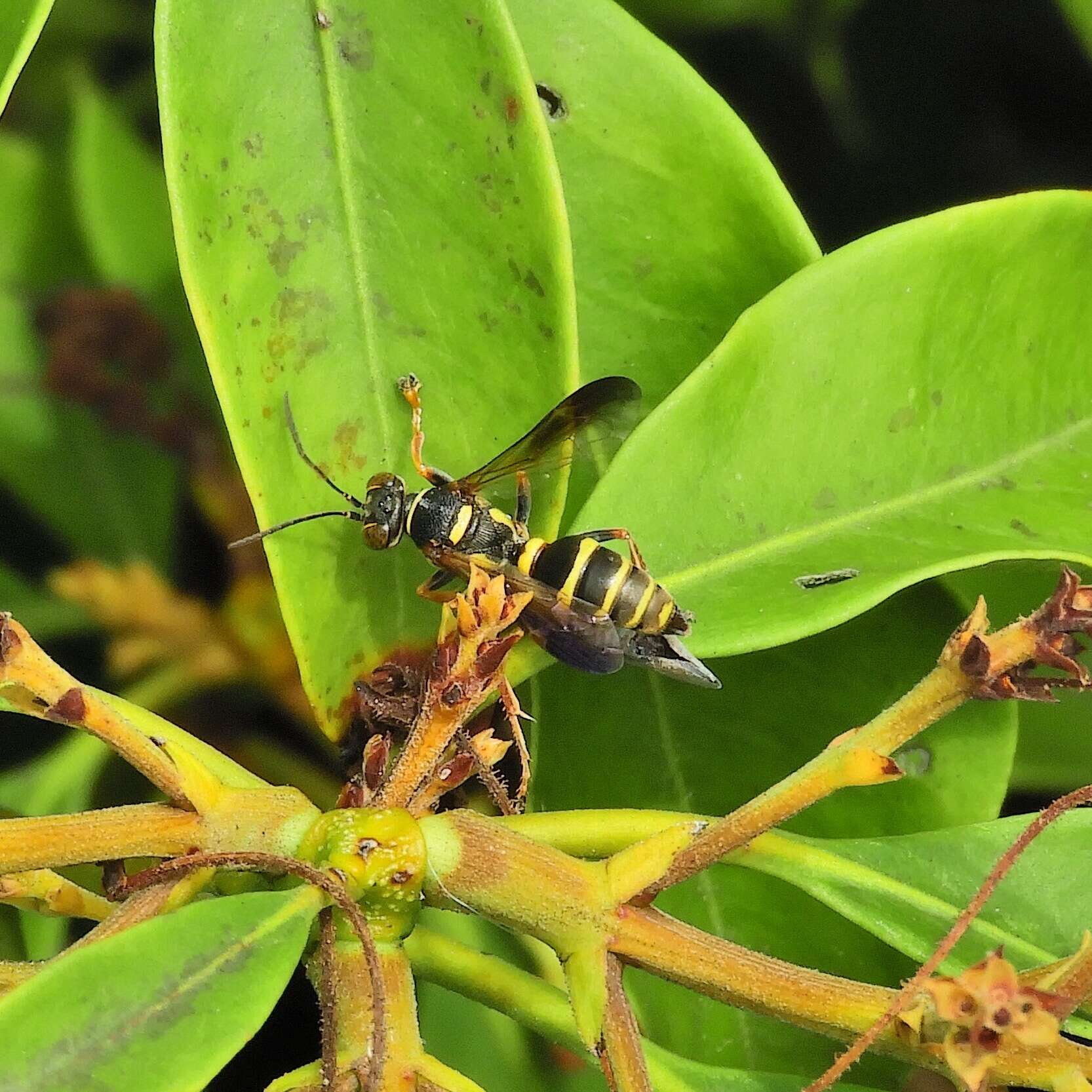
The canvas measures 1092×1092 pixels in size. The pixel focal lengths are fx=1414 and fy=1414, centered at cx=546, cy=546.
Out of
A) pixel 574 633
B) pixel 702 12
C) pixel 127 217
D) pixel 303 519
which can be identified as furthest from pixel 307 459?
pixel 702 12

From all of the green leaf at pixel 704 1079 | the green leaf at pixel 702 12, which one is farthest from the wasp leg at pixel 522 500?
the green leaf at pixel 702 12

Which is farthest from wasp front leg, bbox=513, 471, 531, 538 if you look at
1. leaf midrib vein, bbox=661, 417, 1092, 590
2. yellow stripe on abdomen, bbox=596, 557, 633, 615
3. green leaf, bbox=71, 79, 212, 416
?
green leaf, bbox=71, 79, 212, 416

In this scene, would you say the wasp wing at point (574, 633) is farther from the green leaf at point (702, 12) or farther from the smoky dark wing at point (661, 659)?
the green leaf at point (702, 12)

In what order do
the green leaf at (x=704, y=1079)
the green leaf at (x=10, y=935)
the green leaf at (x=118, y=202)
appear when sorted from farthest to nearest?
the green leaf at (x=118, y=202) → the green leaf at (x=10, y=935) → the green leaf at (x=704, y=1079)

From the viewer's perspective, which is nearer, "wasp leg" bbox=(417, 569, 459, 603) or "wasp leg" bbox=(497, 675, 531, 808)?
"wasp leg" bbox=(497, 675, 531, 808)

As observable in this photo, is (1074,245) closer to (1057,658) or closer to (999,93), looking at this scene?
(1057,658)

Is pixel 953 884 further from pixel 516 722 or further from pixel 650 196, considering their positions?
pixel 650 196

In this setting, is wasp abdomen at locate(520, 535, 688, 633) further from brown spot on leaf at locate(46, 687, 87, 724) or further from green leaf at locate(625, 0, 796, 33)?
green leaf at locate(625, 0, 796, 33)
